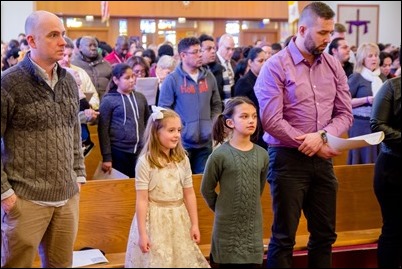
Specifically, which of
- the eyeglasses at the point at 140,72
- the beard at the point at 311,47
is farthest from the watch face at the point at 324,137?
the eyeglasses at the point at 140,72

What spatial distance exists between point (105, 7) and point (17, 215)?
523 inches

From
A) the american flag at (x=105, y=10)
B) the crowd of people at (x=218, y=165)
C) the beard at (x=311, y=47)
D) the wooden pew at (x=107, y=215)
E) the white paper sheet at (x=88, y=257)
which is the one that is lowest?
the white paper sheet at (x=88, y=257)

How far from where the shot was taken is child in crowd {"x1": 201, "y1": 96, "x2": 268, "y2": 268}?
327cm

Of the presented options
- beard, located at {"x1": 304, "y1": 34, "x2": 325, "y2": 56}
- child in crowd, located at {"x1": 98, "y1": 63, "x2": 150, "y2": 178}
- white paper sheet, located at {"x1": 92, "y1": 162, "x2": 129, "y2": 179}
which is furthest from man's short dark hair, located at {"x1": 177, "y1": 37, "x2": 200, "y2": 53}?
beard, located at {"x1": 304, "y1": 34, "x2": 325, "y2": 56}

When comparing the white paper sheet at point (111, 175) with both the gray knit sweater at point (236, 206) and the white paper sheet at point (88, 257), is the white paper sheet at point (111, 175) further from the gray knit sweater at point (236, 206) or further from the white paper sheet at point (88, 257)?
the gray knit sweater at point (236, 206)

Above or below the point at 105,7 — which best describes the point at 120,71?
below

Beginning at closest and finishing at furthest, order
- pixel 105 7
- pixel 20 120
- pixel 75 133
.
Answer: pixel 20 120
pixel 75 133
pixel 105 7

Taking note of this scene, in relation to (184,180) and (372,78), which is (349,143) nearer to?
(184,180)

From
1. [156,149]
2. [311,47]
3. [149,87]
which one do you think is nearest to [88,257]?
[156,149]

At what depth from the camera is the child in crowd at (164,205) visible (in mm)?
3068

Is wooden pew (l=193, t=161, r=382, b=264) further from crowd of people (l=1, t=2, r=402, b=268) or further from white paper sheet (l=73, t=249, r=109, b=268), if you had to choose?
white paper sheet (l=73, t=249, r=109, b=268)

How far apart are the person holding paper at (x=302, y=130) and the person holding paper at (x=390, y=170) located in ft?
0.80

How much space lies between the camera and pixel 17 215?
9.30 feet

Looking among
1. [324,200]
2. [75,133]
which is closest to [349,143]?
[324,200]
